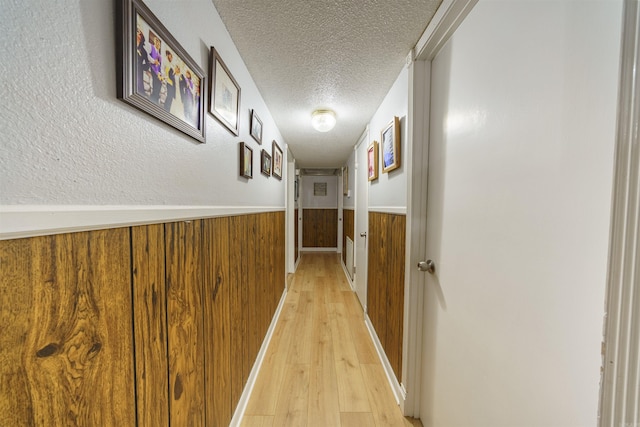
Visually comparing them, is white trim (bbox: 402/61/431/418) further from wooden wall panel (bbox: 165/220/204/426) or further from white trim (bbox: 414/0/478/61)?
wooden wall panel (bbox: 165/220/204/426)

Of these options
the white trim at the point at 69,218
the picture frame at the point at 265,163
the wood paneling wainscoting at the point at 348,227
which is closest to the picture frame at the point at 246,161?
the picture frame at the point at 265,163

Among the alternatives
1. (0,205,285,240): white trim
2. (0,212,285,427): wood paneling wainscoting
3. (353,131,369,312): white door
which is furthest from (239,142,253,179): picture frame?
(353,131,369,312): white door

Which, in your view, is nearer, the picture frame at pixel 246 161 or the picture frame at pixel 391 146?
the picture frame at pixel 246 161

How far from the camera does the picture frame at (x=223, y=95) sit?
96 centimetres

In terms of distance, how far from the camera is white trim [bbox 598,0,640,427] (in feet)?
1.24

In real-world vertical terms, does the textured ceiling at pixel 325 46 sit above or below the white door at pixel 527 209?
above

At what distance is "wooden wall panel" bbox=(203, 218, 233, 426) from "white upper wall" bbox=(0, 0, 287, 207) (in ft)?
0.88

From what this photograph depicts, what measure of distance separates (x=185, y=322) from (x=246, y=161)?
906mm

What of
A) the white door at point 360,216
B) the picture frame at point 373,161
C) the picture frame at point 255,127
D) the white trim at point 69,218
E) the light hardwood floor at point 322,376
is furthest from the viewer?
the white door at point 360,216

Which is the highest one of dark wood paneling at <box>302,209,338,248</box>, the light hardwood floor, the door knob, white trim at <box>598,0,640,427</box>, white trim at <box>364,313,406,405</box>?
white trim at <box>598,0,640,427</box>

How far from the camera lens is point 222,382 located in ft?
3.40

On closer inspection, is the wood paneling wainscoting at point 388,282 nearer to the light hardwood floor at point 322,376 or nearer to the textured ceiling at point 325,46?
the light hardwood floor at point 322,376

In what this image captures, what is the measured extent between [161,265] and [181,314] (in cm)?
20

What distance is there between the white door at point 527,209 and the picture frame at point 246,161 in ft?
3.42
